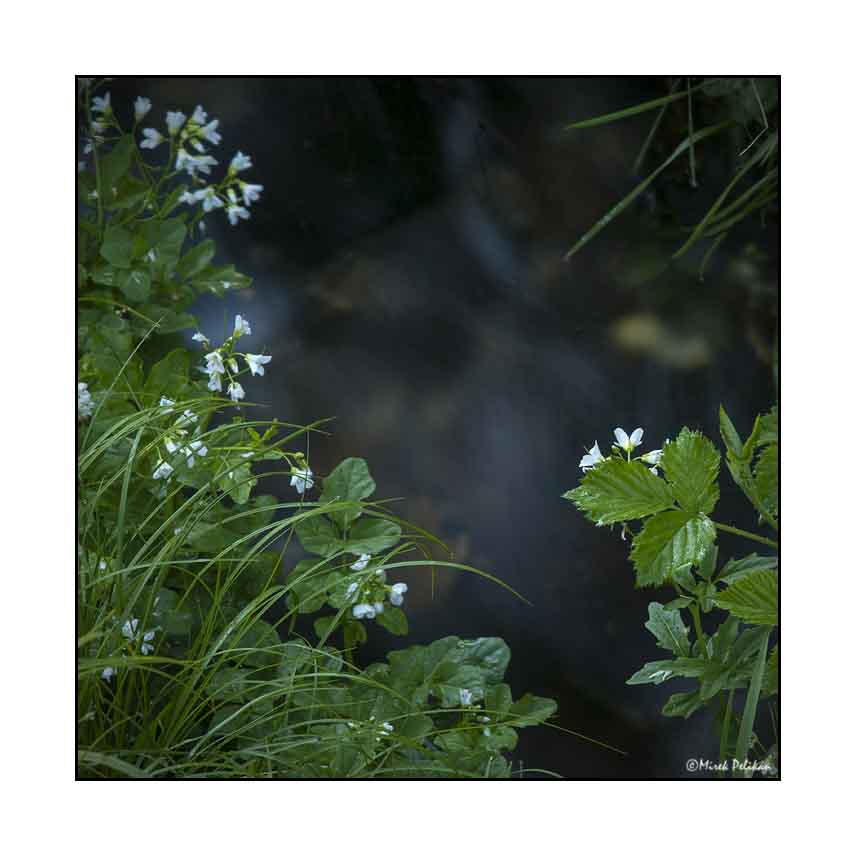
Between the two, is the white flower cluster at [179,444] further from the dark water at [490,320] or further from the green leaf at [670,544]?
the green leaf at [670,544]

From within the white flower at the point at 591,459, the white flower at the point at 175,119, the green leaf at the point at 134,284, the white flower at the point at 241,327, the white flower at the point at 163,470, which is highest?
the white flower at the point at 175,119

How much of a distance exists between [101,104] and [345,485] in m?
0.51

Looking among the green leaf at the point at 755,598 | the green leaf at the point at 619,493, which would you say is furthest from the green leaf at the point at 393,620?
the green leaf at the point at 755,598

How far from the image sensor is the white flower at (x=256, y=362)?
1.13 meters

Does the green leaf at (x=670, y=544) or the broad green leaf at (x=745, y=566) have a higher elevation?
the green leaf at (x=670, y=544)

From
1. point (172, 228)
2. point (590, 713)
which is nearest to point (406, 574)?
point (590, 713)

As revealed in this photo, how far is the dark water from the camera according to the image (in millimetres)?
1117

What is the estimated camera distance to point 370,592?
1.08m

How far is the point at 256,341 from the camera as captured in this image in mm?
1146

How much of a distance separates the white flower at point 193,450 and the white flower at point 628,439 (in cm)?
47

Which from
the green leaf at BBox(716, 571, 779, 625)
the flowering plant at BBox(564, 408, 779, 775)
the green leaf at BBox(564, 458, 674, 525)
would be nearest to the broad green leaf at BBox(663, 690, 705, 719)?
the flowering plant at BBox(564, 408, 779, 775)

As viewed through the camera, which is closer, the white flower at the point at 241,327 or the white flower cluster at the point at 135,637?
the white flower cluster at the point at 135,637

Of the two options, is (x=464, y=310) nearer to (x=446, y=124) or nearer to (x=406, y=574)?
(x=446, y=124)
